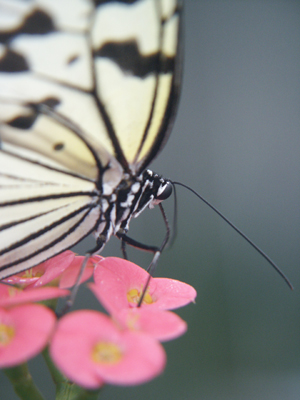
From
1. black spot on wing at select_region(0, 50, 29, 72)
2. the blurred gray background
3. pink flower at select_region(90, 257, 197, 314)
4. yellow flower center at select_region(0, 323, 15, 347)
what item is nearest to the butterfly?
black spot on wing at select_region(0, 50, 29, 72)

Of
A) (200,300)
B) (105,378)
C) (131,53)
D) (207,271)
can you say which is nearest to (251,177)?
(207,271)

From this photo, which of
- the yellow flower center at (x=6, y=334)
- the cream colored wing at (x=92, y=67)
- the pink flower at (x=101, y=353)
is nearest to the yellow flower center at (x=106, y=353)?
the pink flower at (x=101, y=353)

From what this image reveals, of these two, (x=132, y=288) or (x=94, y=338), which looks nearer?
(x=94, y=338)

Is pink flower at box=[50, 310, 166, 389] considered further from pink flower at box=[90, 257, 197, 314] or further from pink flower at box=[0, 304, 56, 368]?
pink flower at box=[90, 257, 197, 314]

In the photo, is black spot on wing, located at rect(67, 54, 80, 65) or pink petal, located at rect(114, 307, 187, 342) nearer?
pink petal, located at rect(114, 307, 187, 342)

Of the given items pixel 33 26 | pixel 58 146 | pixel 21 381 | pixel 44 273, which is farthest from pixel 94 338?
pixel 33 26

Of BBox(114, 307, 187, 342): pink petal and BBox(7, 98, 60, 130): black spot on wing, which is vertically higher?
BBox(7, 98, 60, 130): black spot on wing

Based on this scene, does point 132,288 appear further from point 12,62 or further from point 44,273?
point 12,62
